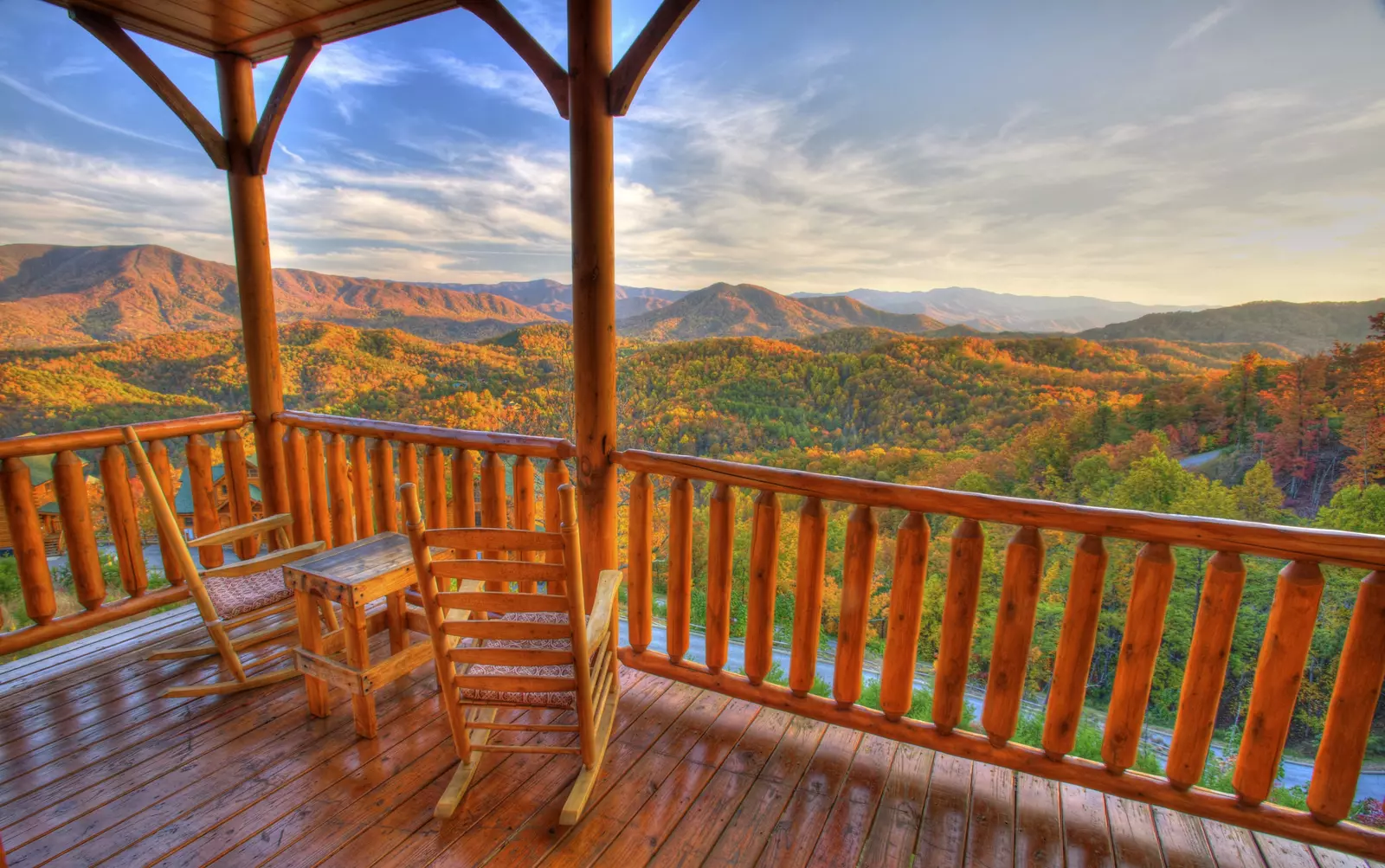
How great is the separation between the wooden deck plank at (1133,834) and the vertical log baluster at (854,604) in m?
0.79

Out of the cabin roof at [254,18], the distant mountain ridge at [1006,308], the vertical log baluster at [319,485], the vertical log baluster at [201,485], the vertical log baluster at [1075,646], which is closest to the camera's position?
the vertical log baluster at [1075,646]

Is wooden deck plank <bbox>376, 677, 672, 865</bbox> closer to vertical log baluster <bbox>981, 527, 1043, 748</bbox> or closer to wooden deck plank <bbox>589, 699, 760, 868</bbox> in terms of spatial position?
wooden deck plank <bbox>589, 699, 760, 868</bbox>

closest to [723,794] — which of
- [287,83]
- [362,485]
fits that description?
[362,485]

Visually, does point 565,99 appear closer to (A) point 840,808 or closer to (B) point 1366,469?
(A) point 840,808

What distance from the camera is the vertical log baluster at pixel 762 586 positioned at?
2.04m

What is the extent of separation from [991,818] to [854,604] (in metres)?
0.72

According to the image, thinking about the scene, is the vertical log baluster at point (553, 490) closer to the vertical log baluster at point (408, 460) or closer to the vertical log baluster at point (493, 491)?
the vertical log baluster at point (493, 491)

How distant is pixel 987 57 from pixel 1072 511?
4234mm

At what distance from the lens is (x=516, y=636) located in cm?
149

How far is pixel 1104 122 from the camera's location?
13.4 ft

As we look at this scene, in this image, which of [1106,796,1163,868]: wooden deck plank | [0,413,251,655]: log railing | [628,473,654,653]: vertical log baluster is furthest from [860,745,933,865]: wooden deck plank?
[0,413,251,655]: log railing

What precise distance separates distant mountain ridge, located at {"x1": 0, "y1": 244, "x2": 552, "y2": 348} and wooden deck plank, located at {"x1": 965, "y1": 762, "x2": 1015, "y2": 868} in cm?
461

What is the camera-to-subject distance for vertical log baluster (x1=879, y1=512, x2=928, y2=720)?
1827mm

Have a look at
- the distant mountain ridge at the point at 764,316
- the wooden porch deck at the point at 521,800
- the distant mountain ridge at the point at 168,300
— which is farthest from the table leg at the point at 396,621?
the distant mountain ridge at the point at 764,316
